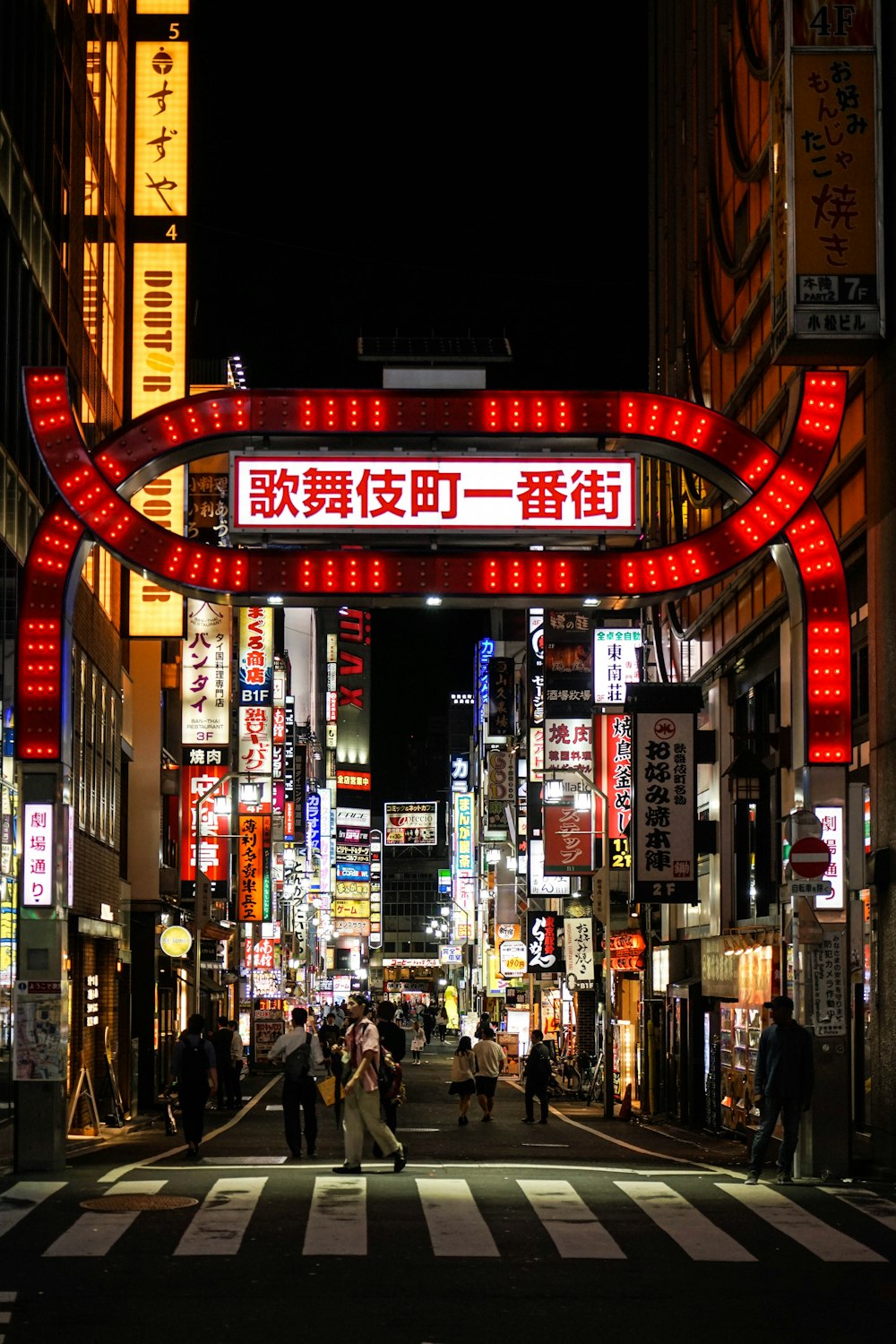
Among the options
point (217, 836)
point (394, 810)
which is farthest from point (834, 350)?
point (394, 810)

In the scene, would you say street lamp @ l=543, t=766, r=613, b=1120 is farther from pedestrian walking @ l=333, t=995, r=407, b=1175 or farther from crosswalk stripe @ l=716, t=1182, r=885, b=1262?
crosswalk stripe @ l=716, t=1182, r=885, b=1262

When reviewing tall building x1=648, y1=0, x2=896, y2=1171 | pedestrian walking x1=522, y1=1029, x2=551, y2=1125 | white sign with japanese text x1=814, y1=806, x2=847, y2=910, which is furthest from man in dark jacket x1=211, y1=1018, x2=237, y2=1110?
white sign with japanese text x1=814, y1=806, x2=847, y2=910

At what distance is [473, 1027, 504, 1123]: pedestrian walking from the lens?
115 ft

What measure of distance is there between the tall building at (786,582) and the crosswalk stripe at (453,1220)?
4087 mm

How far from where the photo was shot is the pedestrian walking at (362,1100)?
64.7ft

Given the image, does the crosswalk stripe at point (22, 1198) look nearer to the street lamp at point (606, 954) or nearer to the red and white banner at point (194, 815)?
the street lamp at point (606, 954)

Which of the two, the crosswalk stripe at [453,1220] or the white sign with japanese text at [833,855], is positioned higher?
the white sign with japanese text at [833,855]

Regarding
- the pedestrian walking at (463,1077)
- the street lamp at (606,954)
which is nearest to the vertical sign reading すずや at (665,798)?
the pedestrian walking at (463,1077)

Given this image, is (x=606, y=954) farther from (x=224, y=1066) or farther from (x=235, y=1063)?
(x=224, y=1066)

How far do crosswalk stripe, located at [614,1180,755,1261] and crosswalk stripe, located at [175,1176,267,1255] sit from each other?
3.43 metres

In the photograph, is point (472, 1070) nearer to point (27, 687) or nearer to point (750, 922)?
point (750, 922)

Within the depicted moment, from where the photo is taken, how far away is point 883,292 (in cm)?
2023

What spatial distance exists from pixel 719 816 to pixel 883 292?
13905mm

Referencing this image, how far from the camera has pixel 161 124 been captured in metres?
37.5
